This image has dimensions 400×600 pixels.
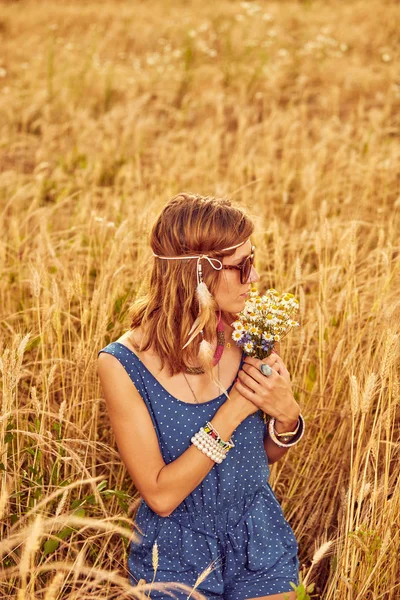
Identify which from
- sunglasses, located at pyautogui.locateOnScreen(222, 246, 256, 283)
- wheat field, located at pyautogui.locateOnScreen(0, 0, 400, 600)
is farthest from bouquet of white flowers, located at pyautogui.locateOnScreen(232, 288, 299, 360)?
wheat field, located at pyautogui.locateOnScreen(0, 0, 400, 600)

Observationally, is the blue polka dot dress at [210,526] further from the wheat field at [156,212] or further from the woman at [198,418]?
the wheat field at [156,212]

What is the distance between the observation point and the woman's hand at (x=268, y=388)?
2.18 m

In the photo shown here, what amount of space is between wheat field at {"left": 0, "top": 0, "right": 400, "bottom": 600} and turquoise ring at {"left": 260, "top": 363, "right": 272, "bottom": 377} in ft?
0.89

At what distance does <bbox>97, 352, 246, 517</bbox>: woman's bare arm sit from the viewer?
2074 mm

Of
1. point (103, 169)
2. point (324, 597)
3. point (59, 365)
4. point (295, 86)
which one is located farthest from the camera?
point (295, 86)

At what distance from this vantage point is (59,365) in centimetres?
278

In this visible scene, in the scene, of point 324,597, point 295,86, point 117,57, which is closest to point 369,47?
point 295,86

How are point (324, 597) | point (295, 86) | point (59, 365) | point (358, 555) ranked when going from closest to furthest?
1. point (358, 555)
2. point (324, 597)
3. point (59, 365)
4. point (295, 86)

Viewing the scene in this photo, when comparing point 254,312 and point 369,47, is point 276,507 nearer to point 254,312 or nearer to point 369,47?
point 254,312

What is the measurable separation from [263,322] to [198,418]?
372mm

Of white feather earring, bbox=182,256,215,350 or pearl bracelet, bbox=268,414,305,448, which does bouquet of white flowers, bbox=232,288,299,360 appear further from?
pearl bracelet, bbox=268,414,305,448

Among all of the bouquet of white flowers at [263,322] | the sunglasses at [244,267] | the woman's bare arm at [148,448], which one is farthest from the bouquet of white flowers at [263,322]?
the woman's bare arm at [148,448]

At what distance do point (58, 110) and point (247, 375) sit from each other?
4601 mm

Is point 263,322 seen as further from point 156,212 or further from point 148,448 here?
point 156,212
